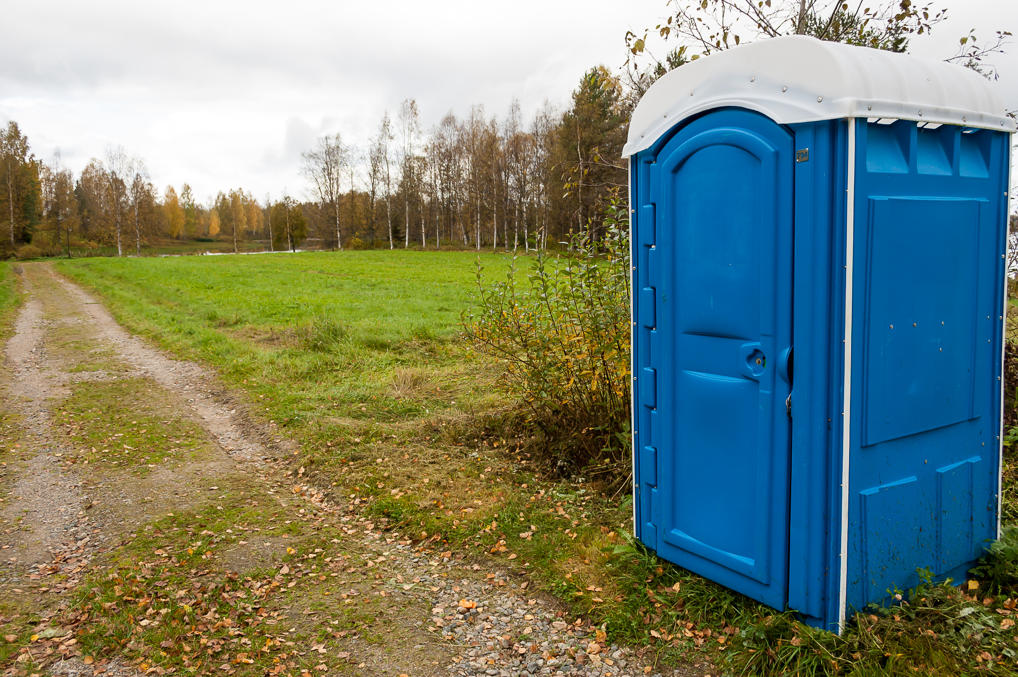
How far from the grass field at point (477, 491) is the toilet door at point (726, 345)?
0.30 metres

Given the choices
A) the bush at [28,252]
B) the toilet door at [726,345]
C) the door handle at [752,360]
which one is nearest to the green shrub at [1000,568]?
the toilet door at [726,345]

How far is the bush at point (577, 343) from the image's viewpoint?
19.1 ft

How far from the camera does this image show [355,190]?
69.3m

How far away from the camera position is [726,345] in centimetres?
364

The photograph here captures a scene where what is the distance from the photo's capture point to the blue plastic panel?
3275 millimetres

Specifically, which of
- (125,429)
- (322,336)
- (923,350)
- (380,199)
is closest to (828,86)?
(923,350)

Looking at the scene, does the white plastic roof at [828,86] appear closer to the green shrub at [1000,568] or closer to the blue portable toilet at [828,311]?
the blue portable toilet at [828,311]

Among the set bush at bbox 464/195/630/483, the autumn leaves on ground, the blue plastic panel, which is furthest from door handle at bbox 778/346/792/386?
bush at bbox 464/195/630/483

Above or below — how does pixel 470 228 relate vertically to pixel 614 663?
above

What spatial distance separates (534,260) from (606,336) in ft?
3.33

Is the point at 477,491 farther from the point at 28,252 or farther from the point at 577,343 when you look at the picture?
the point at 28,252

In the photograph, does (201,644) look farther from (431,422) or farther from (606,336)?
(431,422)

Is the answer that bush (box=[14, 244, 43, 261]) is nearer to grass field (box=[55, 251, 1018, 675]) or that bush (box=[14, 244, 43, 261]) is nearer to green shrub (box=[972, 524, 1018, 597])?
grass field (box=[55, 251, 1018, 675])

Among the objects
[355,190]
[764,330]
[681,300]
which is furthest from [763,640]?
[355,190]
